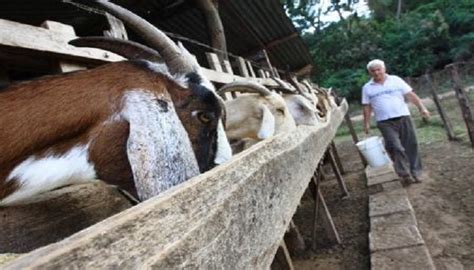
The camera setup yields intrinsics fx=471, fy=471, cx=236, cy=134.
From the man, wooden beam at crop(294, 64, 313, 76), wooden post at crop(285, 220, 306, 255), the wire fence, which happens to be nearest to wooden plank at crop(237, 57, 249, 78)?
wooden post at crop(285, 220, 306, 255)

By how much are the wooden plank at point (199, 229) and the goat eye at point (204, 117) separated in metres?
0.52

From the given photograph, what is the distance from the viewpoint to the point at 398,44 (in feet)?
86.8

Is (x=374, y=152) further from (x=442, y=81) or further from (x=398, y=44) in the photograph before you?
(x=398, y=44)

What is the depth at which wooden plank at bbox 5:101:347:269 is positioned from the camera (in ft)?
1.92

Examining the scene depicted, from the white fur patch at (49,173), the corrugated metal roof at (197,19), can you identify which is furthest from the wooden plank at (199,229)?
the corrugated metal roof at (197,19)

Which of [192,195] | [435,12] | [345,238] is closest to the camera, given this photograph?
[192,195]

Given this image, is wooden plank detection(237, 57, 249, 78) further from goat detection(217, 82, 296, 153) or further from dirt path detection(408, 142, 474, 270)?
dirt path detection(408, 142, 474, 270)

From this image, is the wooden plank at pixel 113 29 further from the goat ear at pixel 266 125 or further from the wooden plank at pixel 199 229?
the wooden plank at pixel 199 229

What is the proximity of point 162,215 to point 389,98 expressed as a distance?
709 centimetres

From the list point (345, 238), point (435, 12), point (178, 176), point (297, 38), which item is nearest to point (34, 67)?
point (178, 176)

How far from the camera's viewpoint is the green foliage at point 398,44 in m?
25.1

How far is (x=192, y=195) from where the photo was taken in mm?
866

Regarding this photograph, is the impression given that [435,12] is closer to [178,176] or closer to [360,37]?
[360,37]

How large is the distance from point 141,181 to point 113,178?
206 mm
